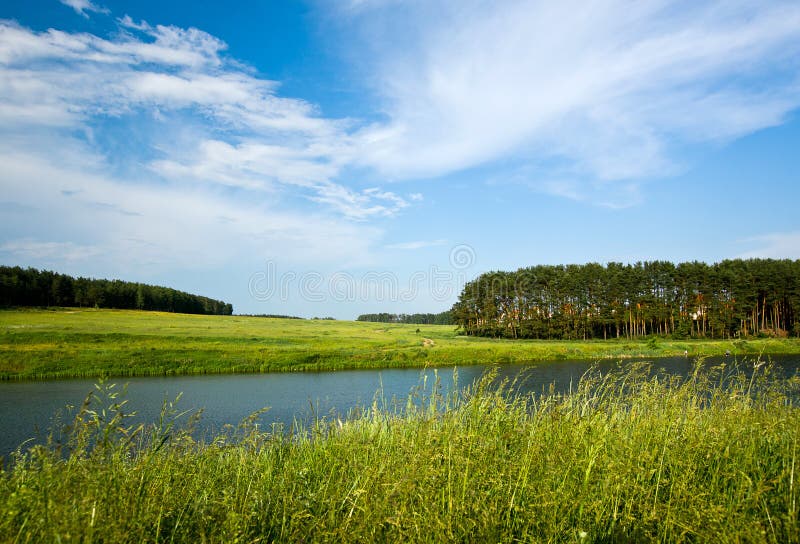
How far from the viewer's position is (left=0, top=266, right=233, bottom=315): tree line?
261ft

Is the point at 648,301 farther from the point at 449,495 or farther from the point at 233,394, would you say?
the point at 449,495

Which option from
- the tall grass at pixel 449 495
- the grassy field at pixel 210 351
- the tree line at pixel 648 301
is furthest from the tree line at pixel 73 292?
the tall grass at pixel 449 495

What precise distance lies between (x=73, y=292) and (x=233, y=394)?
82231mm

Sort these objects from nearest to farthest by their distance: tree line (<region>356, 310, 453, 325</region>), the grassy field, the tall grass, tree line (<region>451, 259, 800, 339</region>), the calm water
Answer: the tall grass
the calm water
the grassy field
tree line (<region>451, 259, 800, 339</region>)
tree line (<region>356, 310, 453, 325</region>)

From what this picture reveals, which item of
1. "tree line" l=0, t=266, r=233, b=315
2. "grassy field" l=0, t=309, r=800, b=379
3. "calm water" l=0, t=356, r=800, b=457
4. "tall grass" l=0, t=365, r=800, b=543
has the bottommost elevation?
"calm water" l=0, t=356, r=800, b=457

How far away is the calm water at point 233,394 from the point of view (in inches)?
743

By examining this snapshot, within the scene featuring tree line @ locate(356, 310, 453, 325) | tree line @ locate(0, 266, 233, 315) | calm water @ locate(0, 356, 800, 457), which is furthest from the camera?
tree line @ locate(356, 310, 453, 325)

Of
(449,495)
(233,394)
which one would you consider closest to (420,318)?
(233,394)

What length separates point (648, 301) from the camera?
241ft

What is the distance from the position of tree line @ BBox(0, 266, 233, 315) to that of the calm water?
64.2 m

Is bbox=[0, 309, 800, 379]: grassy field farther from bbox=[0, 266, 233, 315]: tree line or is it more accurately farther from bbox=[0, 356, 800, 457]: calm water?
bbox=[0, 266, 233, 315]: tree line

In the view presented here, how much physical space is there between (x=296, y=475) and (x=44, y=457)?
232 cm

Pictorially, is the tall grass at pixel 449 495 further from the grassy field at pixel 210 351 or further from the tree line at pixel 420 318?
the tree line at pixel 420 318

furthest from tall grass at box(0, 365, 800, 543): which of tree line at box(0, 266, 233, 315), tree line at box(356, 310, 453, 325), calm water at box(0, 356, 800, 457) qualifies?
tree line at box(356, 310, 453, 325)
